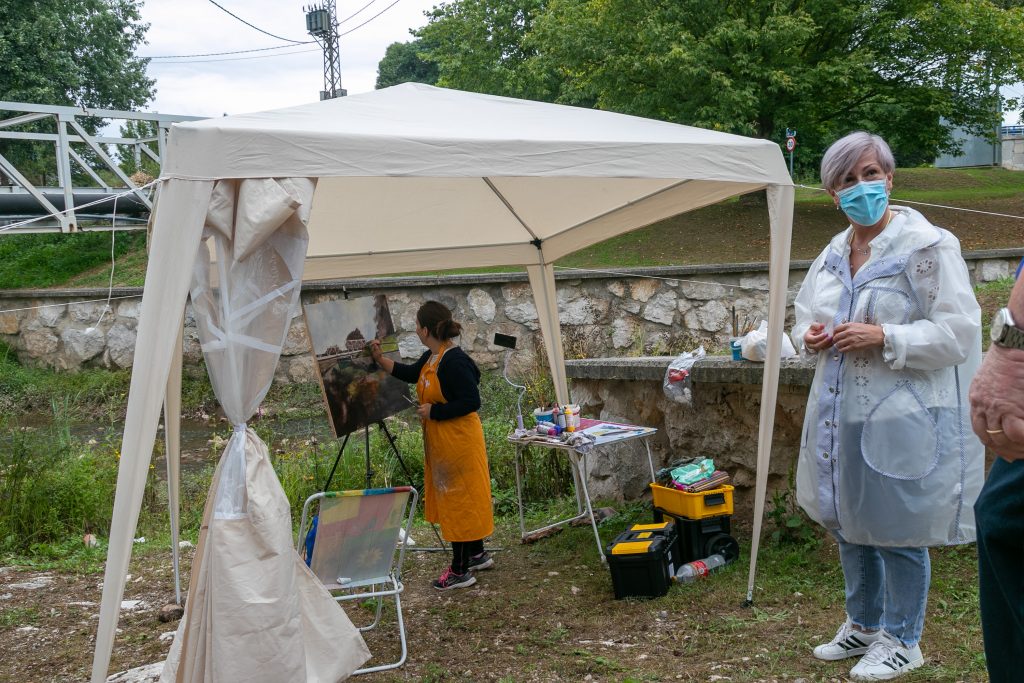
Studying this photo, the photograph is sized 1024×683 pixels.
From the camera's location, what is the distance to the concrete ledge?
14.7 feet

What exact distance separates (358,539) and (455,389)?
1022 millimetres

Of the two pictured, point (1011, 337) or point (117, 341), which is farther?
point (117, 341)

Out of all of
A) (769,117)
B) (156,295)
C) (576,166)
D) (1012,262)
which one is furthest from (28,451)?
(769,117)

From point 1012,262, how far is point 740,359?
6282 millimetres

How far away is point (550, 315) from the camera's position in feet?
19.0

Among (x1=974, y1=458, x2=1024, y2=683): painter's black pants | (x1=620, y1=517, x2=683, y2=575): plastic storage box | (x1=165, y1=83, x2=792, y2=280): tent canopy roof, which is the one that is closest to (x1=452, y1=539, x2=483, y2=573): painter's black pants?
(x1=620, y1=517, x2=683, y2=575): plastic storage box

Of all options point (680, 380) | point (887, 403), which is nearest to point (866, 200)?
point (887, 403)

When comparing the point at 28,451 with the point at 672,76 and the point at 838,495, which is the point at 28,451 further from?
the point at 672,76

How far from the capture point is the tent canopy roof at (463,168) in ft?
9.55

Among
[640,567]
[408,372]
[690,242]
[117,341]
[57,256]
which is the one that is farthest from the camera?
[57,256]

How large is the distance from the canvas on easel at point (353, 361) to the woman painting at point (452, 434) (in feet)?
0.69

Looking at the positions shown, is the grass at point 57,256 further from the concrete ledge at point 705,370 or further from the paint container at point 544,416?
the paint container at point 544,416

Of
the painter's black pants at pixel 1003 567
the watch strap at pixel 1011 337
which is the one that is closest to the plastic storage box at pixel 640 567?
the painter's black pants at pixel 1003 567

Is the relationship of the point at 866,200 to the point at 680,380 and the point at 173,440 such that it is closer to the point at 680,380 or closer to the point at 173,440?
the point at 680,380
